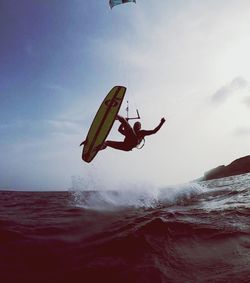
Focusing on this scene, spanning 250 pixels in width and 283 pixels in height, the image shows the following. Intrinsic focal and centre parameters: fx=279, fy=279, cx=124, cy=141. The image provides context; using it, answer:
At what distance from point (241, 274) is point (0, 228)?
7.54m

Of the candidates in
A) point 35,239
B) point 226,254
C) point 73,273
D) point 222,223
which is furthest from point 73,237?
point 222,223

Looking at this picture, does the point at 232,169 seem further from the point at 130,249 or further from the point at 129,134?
the point at 130,249

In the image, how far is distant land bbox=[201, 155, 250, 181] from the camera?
57056mm

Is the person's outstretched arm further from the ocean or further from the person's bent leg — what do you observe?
the ocean

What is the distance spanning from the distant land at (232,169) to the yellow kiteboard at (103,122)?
50330mm

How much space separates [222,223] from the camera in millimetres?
9055

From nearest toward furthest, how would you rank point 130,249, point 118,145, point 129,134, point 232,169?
1. point 130,249
2. point 129,134
3. point 118,145
4. point 232,169

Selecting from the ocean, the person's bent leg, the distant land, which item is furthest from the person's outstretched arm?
the distant land

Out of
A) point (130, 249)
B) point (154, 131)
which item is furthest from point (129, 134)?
point (130, 249)

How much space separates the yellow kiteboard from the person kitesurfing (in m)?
0.25

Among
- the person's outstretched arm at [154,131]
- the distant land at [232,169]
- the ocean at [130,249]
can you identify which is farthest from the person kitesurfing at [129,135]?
the distant land at [232,169]

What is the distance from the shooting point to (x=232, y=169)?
60.2 metres

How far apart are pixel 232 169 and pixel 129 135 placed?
54.6 meters

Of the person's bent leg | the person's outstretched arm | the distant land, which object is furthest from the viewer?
the distant land
